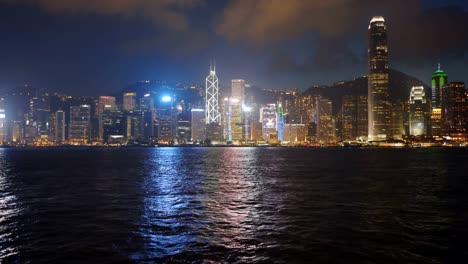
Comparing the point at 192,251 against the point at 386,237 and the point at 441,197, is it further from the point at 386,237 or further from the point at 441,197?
the point at 441,197

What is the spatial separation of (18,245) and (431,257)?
22.2m

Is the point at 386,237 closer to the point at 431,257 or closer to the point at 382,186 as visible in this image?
the point at 431,257

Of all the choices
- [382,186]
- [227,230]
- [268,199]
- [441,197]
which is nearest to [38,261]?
[227,230]

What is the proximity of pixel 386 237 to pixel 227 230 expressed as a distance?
32.1ft

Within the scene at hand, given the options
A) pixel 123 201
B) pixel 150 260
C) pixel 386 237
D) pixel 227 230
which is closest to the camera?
pixel 150 260

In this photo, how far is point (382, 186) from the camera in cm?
4912

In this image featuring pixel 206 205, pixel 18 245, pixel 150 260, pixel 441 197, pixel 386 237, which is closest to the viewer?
pixel 150 260

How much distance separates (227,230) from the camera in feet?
81.7

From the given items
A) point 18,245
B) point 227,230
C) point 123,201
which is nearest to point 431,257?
point 227,230

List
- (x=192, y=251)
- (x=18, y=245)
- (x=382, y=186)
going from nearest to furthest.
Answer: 1. (x=192, y=251)
2. (x=18, y=245)
3. (x=382, y=186)

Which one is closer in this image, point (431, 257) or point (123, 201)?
point (431, 257)

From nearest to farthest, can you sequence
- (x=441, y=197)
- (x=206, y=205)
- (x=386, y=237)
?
(x=386, y=237)
(x=206, y=205)
(x=441, y=197)

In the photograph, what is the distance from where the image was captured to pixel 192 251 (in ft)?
65.6

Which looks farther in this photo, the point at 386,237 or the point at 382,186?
the point at 382,186
